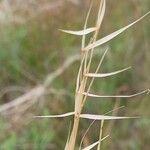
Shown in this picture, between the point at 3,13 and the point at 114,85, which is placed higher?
the point at 3,13

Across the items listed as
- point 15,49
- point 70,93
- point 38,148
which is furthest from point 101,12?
point 15,49

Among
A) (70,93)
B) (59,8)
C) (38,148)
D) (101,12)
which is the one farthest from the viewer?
(59,8)

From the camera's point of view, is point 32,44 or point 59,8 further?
point 59,8

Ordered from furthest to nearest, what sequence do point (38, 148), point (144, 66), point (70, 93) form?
point (144, 66) → point (70, 93) → point (38, 148)

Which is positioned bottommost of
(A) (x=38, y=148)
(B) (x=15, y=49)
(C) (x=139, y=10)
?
(A) (x=38, y=148)

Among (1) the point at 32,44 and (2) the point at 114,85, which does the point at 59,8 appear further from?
(2) the point at 114,85

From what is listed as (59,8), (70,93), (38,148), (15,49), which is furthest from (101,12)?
(59,8)
